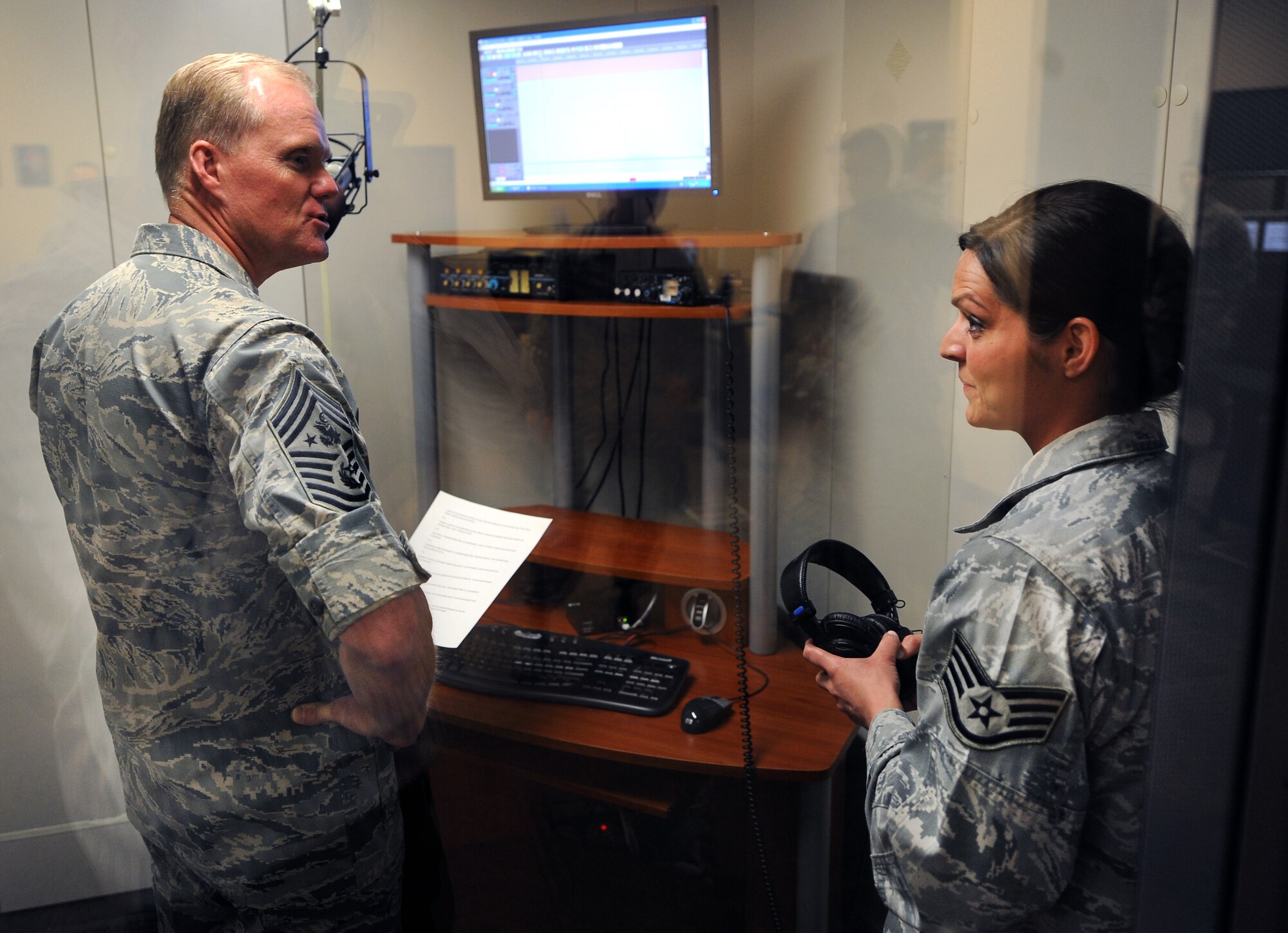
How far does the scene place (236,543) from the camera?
90 cm

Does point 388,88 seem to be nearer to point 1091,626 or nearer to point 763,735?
point 763,735

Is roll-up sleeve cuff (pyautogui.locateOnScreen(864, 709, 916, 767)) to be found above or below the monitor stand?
below

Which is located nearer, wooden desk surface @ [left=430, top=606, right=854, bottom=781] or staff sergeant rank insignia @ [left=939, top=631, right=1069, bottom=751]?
staff sergeant rank insignia @ [left=939, top=631, right=1069, bottom=751]

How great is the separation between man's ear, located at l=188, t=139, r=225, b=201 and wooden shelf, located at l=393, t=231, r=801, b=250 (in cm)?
49

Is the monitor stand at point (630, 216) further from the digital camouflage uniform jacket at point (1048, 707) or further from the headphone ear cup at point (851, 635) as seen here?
the digital camouflage uniform jacket at point (1048, 707)

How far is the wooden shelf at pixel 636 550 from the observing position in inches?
54.7

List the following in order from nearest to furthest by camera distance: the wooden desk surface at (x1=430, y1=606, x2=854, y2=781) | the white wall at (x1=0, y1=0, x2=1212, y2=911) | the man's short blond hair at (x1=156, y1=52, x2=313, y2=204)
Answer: the man's short blond hair at (x1=156, y1=52, x2=313, y2=204)
the white wall at (x1=0, y1=0, x2=1212, y2=911)
the wooden desk surface at (x1=430, y1=606, x2=854, y2=781)

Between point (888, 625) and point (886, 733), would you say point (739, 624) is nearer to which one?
point (888, 625)

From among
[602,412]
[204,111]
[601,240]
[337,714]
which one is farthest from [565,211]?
[337,714]

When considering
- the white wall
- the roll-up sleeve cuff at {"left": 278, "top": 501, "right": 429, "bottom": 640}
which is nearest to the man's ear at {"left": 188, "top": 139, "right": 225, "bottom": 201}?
the white wall

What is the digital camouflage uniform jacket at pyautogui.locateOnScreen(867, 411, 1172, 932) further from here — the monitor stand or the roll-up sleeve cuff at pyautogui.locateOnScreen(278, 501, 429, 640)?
the monitor stand

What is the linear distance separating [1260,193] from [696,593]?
1.06 m

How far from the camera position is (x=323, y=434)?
80cm

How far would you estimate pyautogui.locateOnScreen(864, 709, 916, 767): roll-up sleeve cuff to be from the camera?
0.74m
